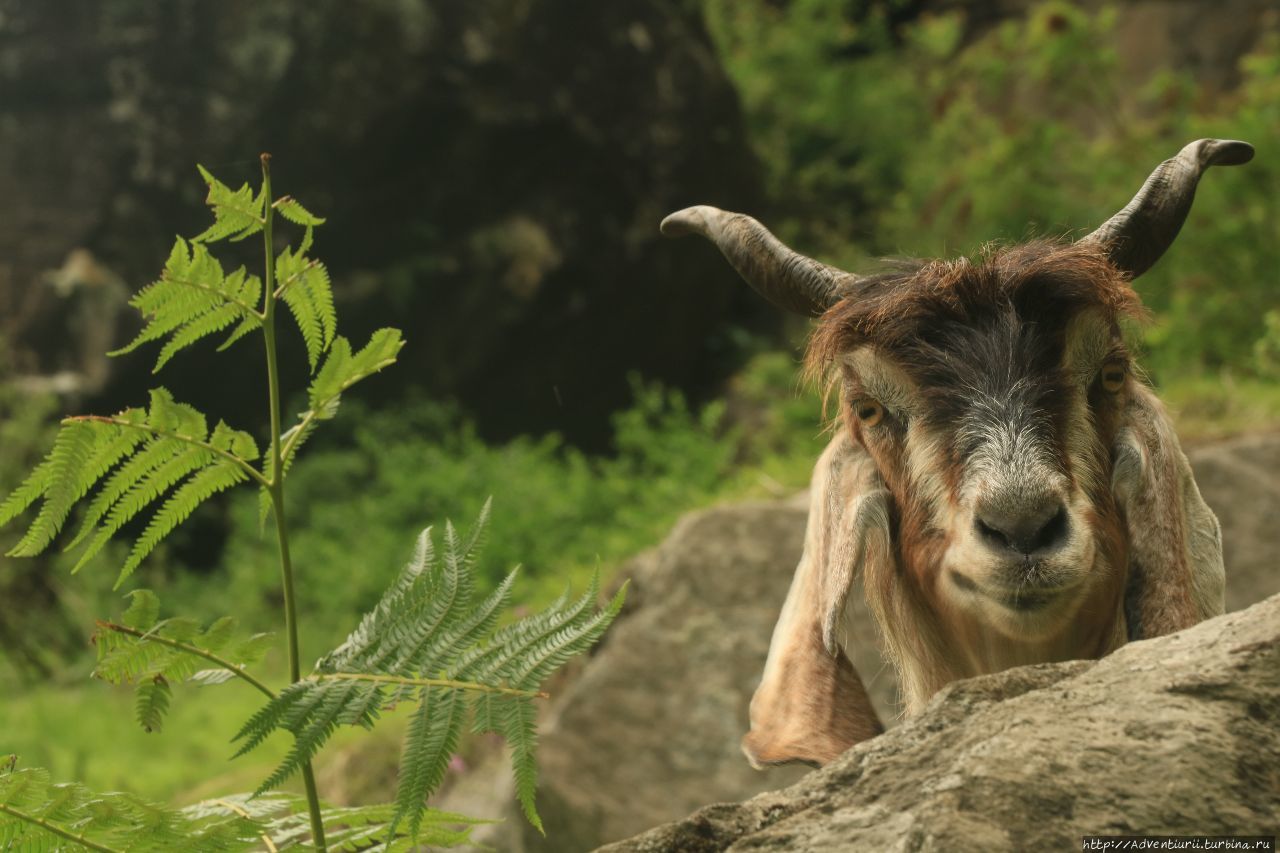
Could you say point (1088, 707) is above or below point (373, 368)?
below

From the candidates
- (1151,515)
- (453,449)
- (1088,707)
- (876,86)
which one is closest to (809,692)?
(1151,515)

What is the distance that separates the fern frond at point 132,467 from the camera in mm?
2355

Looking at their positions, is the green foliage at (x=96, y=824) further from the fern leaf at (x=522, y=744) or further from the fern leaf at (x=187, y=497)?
the fern leaf at (x=187, y=497)

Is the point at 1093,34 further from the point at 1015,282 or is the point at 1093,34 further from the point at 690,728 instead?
the point at 1015,282

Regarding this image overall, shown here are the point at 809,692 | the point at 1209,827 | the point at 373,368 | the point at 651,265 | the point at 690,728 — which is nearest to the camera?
the point at 1209,827

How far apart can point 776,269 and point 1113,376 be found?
110 centimetres

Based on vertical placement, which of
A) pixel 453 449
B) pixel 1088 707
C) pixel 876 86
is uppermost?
pixel 876 86

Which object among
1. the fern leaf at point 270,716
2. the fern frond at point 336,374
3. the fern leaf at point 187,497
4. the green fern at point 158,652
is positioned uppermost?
the fern frond at point 336,374

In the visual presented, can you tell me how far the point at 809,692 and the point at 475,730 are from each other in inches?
83.3

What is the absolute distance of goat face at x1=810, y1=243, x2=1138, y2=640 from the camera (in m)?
3.39

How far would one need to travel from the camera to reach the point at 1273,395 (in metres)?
9.12

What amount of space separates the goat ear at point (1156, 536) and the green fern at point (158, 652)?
241 centimetres

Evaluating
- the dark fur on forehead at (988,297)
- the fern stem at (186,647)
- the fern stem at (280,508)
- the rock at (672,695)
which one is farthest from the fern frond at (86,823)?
the rock at (672,695)

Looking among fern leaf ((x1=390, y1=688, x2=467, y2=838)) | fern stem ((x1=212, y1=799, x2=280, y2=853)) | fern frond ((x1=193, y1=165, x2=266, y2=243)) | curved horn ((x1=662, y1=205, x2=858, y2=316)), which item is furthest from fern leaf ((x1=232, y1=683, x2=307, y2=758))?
curved horn ((x1=662, y1=205, x2=858, y2=316))
